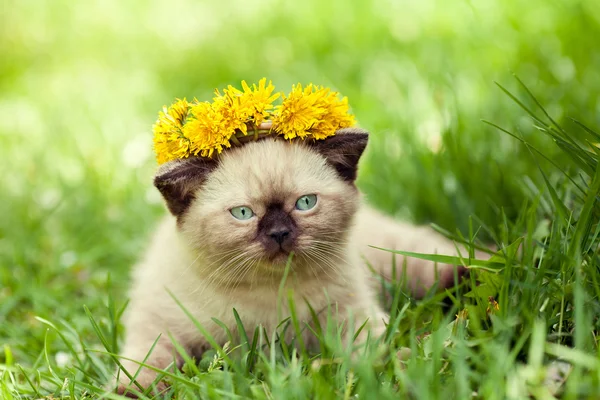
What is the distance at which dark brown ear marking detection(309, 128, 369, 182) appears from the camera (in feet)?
8.15

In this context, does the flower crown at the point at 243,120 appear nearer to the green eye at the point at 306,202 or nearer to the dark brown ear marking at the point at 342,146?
the dark brown ear marking at the point at 342,146

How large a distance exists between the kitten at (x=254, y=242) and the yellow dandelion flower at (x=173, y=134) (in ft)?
0.22

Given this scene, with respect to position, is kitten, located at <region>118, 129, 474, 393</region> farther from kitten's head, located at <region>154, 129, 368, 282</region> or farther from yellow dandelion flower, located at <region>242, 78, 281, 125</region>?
yellow dandelion flower, located at <region>242, 78, 281, 125</region>

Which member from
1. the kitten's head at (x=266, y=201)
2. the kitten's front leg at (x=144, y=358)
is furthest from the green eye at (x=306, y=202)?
the kitten's front leg at (x=144, y=358)

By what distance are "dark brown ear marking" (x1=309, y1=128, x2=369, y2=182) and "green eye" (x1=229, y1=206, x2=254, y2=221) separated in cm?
35

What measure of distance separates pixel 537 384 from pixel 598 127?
1.96 meters

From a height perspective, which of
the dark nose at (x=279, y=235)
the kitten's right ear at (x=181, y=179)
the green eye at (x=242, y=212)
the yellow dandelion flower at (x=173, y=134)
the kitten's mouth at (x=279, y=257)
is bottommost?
the kitten's mouth at (x=279, y=257)

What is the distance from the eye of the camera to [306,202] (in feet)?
7.92

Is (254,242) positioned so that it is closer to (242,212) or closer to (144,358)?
(242,212)

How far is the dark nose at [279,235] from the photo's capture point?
2283 mm

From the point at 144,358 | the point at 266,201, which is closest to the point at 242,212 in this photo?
the point at 266,201

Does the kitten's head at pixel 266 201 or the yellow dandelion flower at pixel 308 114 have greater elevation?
the yellow dandelion flower at pixel 308 114

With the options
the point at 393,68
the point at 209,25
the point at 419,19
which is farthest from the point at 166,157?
the point at 209,25

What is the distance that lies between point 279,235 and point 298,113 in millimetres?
438
